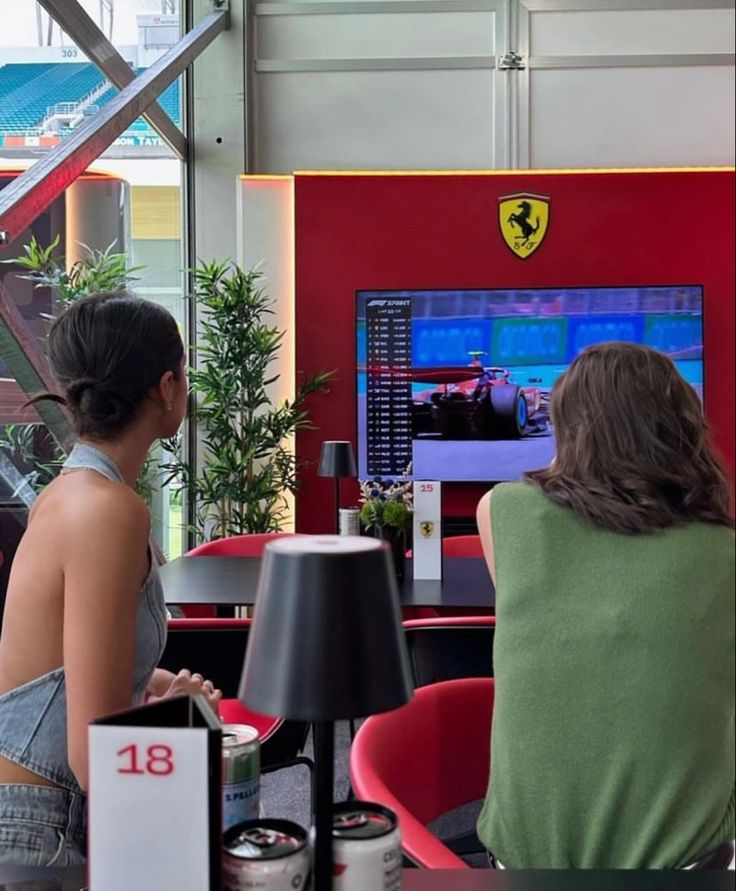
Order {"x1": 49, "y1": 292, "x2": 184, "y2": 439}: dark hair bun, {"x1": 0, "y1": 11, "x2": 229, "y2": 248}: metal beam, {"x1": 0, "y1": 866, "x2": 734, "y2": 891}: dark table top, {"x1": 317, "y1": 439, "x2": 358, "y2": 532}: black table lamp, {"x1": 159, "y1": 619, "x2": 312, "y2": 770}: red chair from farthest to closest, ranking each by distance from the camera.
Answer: {"x1": 317, "y1": 439, "x2": 358, "y2": 532}: black table lamp < {"x1": 0, "y1": 11, "x2": 229, "y2": 248}: metal beam < {"x1": 159, "y1": 619, "x2": 312, "y2": 770}: red chair < {"x1": 49, "y1": 292, "x2": 184, "y2": 439}: dark hair bun < {"x1": 0, "y1": 866, "x2": 734, "y2": 891}: dark table top

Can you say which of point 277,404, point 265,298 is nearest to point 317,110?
point 265,298

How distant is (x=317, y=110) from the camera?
5320 millimetres

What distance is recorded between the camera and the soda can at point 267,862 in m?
0.76

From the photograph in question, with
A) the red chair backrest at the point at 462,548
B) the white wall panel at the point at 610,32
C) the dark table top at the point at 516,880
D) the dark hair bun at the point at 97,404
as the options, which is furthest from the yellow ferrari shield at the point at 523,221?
the dark table top at the point at 516,880

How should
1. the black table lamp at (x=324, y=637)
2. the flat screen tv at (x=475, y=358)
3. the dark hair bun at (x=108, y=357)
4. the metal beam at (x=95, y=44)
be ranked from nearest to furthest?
1. the black table lamp at (x=324, y=637)
2. the dark hair bun at (x=108, y=357)
3. the metal beam at (x=95, y=44)
4. the flat screen tv at (x=475, y=358)

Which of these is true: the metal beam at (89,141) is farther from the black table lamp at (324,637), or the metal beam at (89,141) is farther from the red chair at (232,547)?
the black table lamp at (324,637)

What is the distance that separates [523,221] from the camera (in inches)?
201

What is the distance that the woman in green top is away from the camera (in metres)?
1.13

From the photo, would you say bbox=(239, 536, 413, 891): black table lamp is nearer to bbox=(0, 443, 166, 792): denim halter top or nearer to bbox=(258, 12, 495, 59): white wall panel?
bbox=(0, 443, 166, 792): denim halter top

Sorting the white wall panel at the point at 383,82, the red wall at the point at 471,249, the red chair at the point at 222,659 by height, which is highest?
the white wall panel at the point at 383,82

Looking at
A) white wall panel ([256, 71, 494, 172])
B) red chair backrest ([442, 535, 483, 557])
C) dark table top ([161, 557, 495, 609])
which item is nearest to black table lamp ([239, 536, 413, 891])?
dark table top ([161, 557, 495, 609])

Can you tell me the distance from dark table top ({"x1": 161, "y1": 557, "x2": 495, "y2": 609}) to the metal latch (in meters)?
3.19

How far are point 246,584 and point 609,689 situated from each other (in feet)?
5.37

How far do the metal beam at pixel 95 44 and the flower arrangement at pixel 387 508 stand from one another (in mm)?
2077
